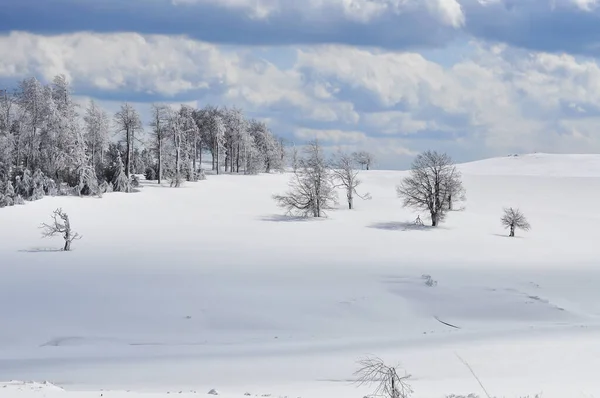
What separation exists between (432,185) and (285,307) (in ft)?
78.2

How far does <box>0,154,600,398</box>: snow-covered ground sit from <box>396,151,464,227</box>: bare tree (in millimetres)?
1614

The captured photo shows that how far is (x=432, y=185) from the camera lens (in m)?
39.9

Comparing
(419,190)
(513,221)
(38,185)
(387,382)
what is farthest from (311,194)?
(387,382)

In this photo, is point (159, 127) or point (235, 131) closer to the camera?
point (159, 127)

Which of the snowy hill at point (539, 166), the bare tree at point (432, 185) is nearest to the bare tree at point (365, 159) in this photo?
the snowy hill at point (539, 166)

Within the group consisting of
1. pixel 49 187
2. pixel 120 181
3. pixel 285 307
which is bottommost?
pixel 285 307

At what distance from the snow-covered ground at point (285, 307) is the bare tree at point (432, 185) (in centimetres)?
161

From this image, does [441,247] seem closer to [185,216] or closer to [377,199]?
[185,216]

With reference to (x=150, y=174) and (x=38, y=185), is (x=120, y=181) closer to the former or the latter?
(x=38, y=185)

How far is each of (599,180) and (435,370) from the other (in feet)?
222

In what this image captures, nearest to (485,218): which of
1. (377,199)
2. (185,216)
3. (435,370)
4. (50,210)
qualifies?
(377,199)

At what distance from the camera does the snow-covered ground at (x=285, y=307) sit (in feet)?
40.0

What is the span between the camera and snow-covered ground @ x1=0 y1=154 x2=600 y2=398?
480 inches

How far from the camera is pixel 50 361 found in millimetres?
13641
